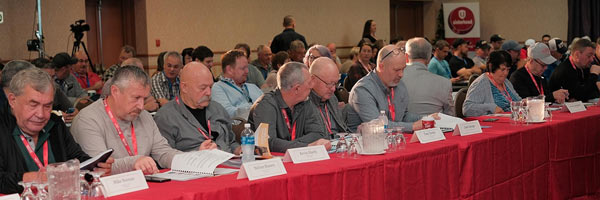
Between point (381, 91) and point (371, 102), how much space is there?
4.9 inches

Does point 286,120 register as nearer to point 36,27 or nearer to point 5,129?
point 5,129

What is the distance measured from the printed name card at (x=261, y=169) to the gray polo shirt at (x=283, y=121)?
899 mm

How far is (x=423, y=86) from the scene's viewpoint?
5.06 metres

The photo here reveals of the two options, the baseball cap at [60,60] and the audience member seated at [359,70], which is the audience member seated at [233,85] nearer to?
the baseball cap at [60,60]

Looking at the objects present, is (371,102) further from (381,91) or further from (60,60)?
(60,60)

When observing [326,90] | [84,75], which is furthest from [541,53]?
[84,75]

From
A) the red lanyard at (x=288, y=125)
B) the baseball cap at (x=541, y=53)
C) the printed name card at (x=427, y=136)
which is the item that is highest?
the baseball cap at (x=541, y=53)

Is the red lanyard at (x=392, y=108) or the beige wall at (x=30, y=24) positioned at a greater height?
the beige wall at (x=30, y=24)

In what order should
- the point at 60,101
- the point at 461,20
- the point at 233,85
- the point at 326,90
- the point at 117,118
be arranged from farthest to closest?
the point at 461,20, the point at 60,101, the point at 233,85, the point at 326,90, the point at 117,118

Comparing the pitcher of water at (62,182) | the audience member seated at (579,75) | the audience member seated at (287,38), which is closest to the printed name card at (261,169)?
the pitcher of water at (62,182)

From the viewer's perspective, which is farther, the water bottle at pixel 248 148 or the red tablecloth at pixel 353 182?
the water bottle at pixel 248 148

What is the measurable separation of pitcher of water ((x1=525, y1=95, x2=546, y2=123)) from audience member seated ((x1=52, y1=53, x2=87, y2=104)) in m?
4.49

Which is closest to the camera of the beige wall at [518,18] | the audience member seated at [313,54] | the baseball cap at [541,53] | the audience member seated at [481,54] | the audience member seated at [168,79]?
the baseball cap at [541,53]

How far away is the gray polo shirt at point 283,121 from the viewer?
12.8 feet
